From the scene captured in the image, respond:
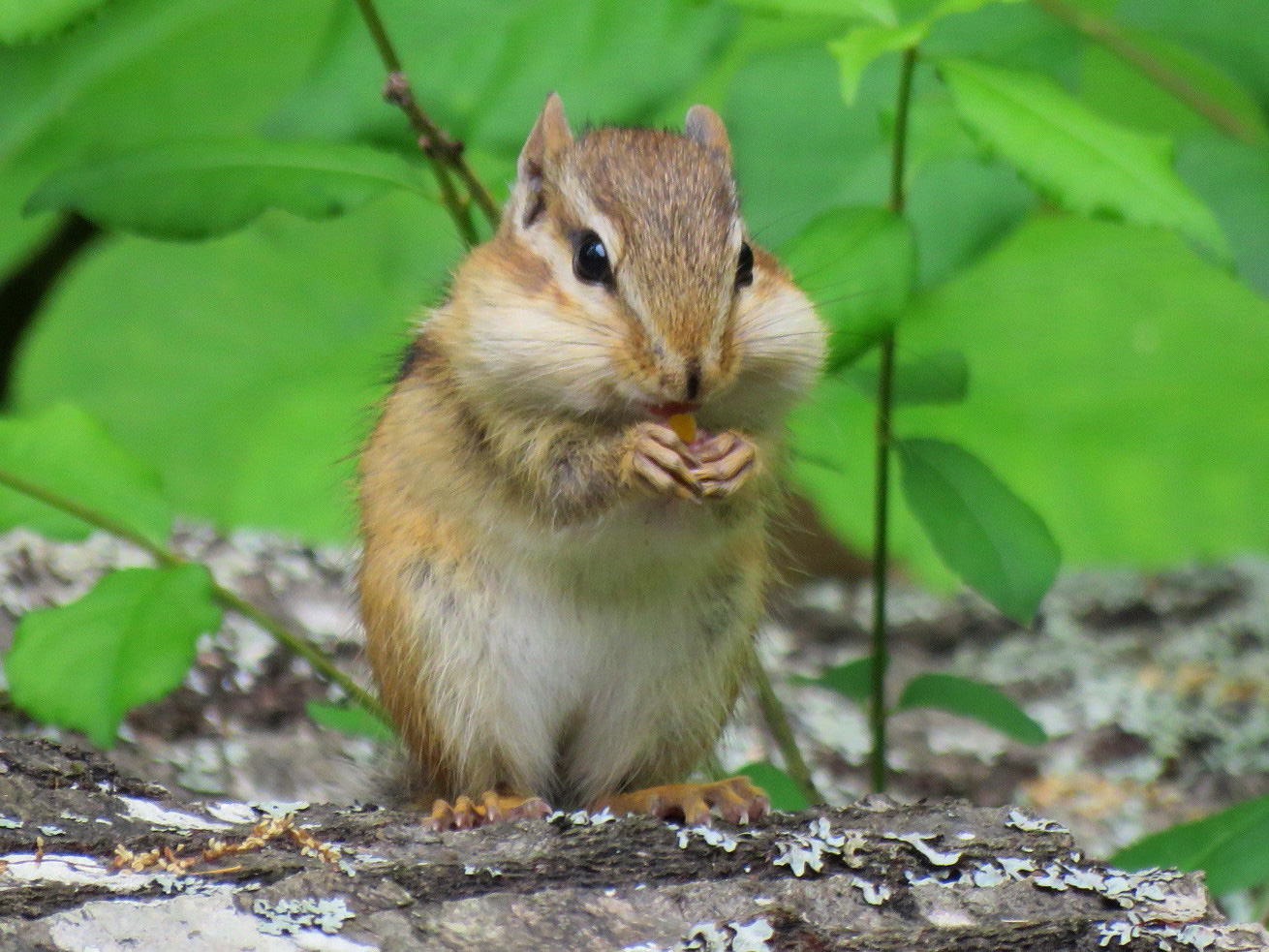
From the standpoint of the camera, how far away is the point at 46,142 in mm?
2656

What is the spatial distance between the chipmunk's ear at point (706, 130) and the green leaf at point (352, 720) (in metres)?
0.84

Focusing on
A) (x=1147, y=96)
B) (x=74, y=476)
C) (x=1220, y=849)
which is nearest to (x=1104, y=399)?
(x=1147, y=96)

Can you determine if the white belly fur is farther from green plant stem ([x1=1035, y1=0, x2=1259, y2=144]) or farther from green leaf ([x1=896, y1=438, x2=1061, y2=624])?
green plant stem ([x1=1035, y1=0, x2=1259, y2=144])

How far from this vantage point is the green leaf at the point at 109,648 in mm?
1648

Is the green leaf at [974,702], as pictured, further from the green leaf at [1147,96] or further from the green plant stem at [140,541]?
the green leaf at [1147,96]

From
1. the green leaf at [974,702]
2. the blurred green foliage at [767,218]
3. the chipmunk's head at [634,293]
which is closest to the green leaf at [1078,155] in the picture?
the blurred green foliage at [767,218]

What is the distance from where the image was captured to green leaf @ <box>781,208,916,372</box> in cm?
168

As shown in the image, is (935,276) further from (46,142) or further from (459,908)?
(46,142)

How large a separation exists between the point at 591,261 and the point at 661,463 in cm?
24

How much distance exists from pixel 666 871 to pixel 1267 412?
1.99 meters

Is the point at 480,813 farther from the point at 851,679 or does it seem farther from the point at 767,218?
the point at 767,218

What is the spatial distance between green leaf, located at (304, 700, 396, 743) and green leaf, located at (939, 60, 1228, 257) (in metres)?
1.05

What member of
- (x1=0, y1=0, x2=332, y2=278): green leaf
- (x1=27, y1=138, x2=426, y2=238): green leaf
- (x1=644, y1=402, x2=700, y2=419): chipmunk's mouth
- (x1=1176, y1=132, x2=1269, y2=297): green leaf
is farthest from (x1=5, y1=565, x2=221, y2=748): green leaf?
(x1=1176, y1=132, x2=1269, y2=297): green leaf

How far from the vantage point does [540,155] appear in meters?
1.92
